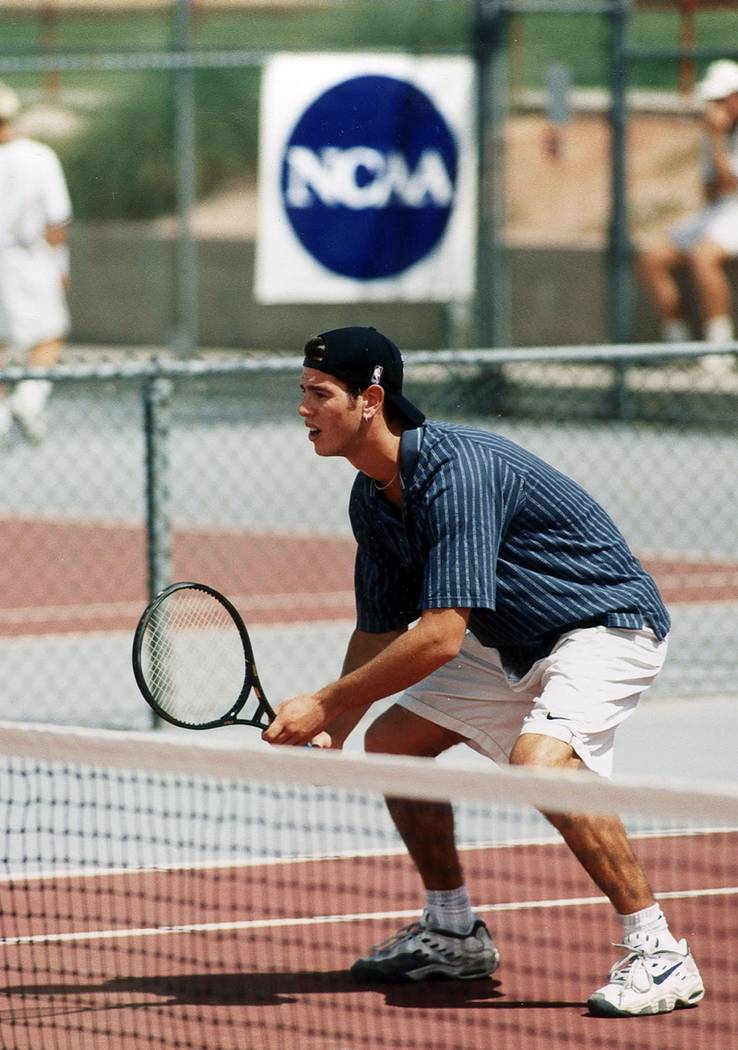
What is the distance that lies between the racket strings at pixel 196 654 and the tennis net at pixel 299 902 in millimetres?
164

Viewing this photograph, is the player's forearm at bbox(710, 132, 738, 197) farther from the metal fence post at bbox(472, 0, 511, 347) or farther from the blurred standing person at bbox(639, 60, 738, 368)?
the metal fence post at bbox(472, 0, 511, 347)

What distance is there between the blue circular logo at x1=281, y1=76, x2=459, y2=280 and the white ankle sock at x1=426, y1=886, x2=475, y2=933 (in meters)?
8.51

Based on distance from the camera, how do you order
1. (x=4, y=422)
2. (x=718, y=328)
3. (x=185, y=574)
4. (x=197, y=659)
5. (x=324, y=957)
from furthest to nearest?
(x=718, y=328), (x=4, y=422), (x=185, y=574), (x=197, y=659), (x=324, y=957)

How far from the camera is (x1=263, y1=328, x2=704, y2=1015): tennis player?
4.45 metres

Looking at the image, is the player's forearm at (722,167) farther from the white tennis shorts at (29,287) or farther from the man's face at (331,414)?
the man's face at (331,414)

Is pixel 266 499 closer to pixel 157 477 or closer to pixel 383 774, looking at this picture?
pixel 157 477

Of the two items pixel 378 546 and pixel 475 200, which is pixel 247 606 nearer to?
pixel 378 546

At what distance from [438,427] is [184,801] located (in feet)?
6.96

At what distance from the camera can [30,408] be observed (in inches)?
468

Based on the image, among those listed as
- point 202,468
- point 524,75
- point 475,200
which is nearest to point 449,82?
point 475,200

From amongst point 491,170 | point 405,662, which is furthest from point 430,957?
point 491,170

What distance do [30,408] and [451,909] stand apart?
7.43 meters

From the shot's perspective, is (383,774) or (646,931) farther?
(646,931)

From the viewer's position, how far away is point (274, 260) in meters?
13.1
